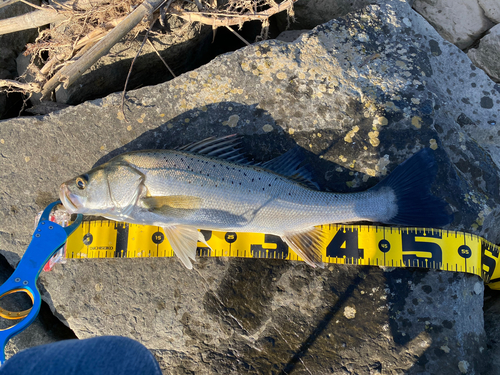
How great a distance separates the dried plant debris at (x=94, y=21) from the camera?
11.8 feet

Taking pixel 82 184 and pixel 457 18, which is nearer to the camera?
pixel 82 184

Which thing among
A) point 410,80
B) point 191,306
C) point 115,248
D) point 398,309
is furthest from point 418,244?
point 115,248

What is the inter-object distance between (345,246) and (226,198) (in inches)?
50.3

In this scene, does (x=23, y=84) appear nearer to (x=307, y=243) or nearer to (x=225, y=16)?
(x=225, y=16)

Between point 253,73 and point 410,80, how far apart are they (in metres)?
1.66

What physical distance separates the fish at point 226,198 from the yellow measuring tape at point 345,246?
0.21m

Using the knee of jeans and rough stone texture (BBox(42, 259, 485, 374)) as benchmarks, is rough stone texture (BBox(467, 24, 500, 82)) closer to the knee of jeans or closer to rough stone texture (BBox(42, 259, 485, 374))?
rough stone texture (BBox(42, 259, 485, 374))

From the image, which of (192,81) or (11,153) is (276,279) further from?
(11,153)

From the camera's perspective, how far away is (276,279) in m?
A: 3.26

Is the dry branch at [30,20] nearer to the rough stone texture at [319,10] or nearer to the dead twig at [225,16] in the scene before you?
the dead twig at [225,16]

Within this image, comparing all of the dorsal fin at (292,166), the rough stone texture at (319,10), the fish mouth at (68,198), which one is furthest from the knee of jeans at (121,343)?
the rough stone texture at (319,10)

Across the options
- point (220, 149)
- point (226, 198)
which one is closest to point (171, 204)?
point (226, 198)

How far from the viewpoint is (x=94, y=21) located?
3.84 m

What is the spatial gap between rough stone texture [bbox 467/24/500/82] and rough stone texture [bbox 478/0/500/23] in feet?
0.81
